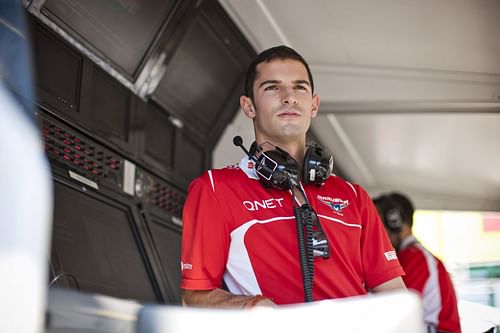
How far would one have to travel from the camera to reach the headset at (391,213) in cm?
529

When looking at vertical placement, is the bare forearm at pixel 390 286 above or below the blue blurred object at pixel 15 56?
below

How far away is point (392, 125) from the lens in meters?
6.07

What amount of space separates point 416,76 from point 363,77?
363mm

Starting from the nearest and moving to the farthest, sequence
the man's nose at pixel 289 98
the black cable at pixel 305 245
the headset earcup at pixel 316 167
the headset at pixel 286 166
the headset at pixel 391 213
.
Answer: the black cable at pixel 305 245 → the headset at pixel 286 166 → the headset earcup at pixel 316 167 → the man's nose at pixel 289 98 → the headset at pixel 391 213

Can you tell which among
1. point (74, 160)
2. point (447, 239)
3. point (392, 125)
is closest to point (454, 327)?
point (392, 125)

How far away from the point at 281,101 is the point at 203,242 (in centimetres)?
67

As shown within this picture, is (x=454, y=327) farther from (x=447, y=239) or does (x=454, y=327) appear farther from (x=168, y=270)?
(x=447, y=239)

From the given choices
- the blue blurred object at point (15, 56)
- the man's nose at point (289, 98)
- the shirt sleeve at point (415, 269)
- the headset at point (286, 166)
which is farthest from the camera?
the shirt sleeve at point (415, 269)

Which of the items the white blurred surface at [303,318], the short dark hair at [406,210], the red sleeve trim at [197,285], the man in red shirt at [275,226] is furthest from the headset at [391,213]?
the white blurred surface at [303,318]

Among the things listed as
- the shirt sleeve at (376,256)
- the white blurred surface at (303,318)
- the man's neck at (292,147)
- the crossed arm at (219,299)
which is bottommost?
the white blurred surface at (303,318)

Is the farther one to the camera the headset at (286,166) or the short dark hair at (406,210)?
the short dark hair at (406,210)

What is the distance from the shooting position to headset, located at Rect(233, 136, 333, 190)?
2.59 m

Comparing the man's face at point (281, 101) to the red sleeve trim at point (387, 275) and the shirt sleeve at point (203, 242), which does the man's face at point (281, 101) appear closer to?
the shirt sleeve at point (203, 242)

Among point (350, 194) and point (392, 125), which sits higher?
point (392, 125)
